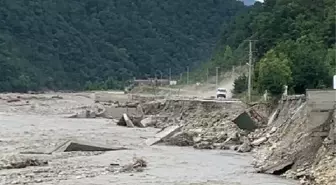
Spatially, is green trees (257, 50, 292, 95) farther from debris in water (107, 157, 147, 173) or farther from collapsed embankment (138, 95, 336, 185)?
debris in water (107, 157, 147, 173)

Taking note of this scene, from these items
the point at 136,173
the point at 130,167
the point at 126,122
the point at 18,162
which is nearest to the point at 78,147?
the point at 18,162

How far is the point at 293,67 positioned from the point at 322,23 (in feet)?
85.7

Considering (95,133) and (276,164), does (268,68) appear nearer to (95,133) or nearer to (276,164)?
(95,133)

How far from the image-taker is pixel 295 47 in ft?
238

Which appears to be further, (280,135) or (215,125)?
(215,125)

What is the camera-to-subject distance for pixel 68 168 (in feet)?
99.9

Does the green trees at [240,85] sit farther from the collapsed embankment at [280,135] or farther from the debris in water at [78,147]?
the debris in water at [78,147]

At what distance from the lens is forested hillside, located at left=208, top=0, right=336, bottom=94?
6531 centimetres

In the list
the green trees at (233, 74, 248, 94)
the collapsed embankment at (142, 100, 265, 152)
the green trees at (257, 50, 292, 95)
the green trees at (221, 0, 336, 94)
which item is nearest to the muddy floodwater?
the collapsed embankment at (142, 100, 265, 152)

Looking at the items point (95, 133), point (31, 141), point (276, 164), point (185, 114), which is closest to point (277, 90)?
point (185, 114)

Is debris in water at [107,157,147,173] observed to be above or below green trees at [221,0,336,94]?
below

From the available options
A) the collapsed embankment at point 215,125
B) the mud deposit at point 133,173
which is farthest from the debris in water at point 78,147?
the collapsed embankment at point 215,125

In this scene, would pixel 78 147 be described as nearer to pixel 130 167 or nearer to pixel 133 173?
→ pixel 130 167

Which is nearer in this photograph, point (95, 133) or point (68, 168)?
point (68, 168)
